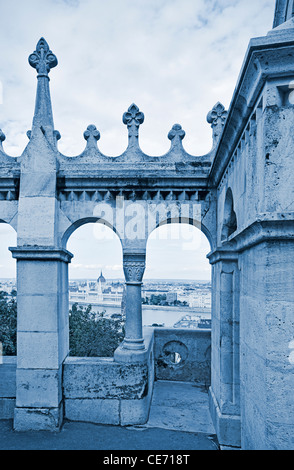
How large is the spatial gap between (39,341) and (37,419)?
116cm

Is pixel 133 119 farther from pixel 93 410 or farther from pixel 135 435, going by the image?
pixel 135 435

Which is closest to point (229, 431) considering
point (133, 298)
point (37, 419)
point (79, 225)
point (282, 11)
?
point (133, 298)

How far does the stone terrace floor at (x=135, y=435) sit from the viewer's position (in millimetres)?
4594

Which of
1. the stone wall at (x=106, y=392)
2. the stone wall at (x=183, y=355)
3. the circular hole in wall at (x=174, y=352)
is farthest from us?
the circular hole in wall at (x=174, y=352)

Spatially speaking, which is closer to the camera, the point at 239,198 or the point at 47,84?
the point at 239,198

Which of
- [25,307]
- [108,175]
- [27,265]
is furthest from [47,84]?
[25,307]

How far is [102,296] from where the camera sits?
303 ft

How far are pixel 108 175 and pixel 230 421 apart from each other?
158 inches

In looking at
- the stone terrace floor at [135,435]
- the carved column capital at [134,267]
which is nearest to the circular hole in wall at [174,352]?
the stone terrace floor at [135,435]

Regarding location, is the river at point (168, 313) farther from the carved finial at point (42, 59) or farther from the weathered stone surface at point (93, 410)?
the carved finial at point (42, 59)

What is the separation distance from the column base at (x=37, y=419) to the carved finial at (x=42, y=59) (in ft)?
17.4

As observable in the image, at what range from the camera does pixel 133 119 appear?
5.51m

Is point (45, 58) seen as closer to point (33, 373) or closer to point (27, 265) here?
point (27, 265)
